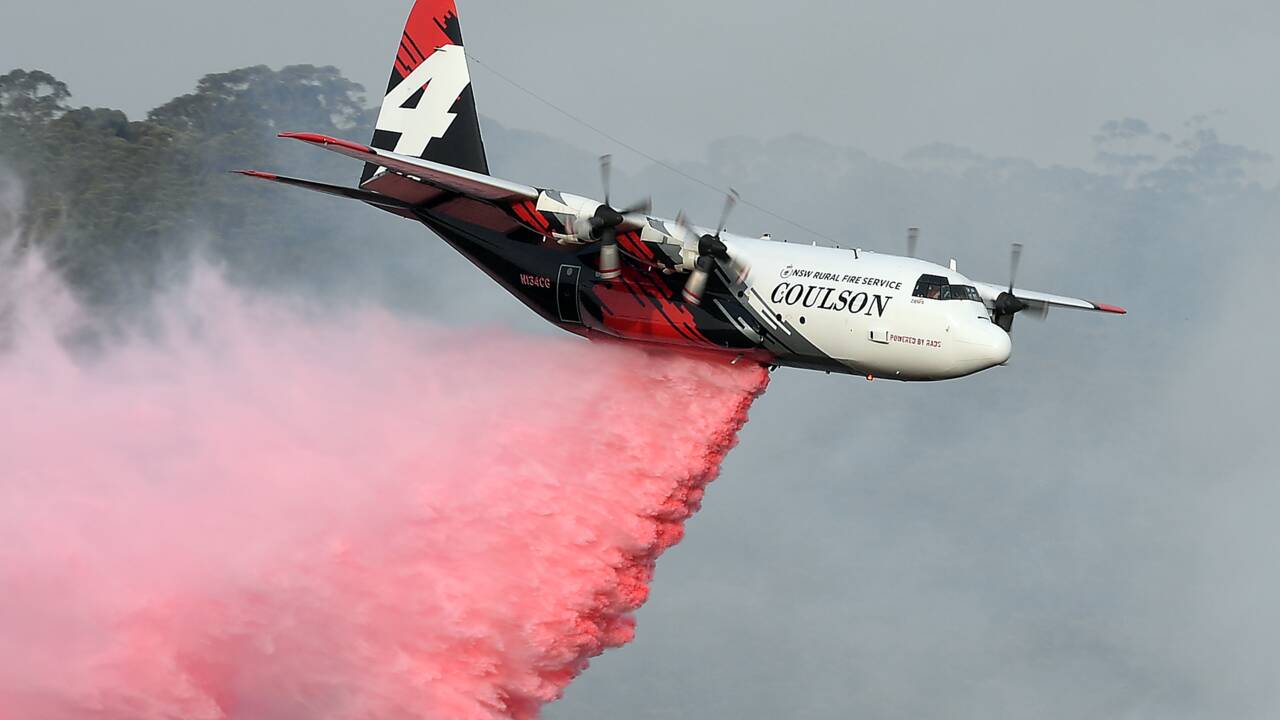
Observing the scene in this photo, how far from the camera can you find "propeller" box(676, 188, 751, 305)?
24.8m

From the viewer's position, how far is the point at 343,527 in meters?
24.3

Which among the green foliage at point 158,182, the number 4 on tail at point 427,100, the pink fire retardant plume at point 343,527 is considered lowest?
the pink fire retardant plume at point 343,527

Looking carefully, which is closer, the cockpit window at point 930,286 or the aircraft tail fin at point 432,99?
the cockpit window at point 930,286

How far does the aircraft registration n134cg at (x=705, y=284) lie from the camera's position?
24.2 m

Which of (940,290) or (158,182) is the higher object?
(158,182)

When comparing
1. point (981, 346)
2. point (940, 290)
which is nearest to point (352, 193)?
point (940, 290)

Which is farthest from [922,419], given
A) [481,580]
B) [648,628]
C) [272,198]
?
[481,580]

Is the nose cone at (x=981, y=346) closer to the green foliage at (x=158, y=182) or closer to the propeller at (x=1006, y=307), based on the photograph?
the propeller at (x=1006, y=307)

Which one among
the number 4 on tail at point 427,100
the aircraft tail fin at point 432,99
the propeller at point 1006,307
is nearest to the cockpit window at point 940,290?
the propeller at point 1006,307

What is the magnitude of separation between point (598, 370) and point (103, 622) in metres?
8.61

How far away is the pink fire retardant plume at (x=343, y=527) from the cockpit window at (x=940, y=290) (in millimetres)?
3149

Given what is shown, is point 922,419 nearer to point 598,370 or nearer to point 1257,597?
point 1257,597

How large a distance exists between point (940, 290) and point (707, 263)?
3537mm

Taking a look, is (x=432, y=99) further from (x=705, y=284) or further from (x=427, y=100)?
(x=705, y=284)
